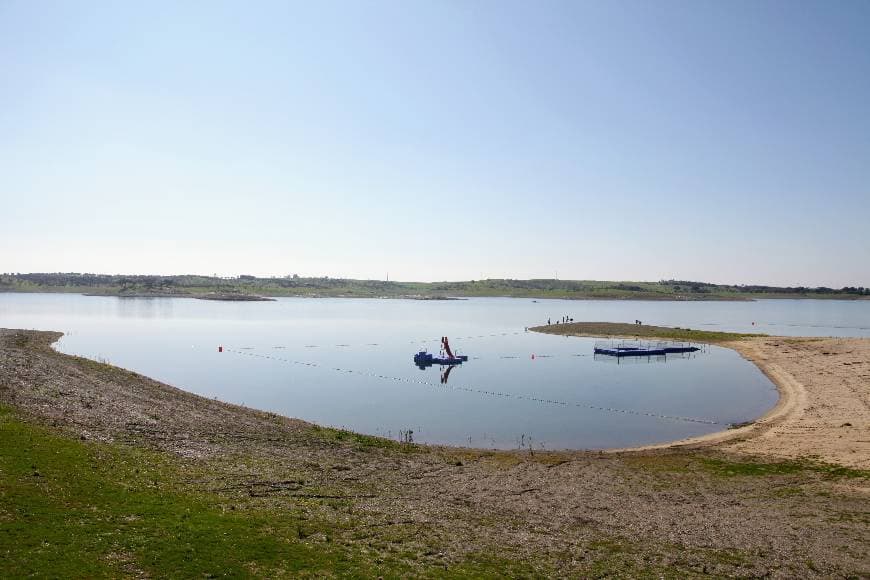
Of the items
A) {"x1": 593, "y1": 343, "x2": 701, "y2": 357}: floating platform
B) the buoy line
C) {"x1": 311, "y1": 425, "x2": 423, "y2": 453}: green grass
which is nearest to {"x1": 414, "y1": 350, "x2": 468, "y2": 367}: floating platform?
the buoy line

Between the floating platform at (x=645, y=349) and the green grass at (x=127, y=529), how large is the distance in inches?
3241

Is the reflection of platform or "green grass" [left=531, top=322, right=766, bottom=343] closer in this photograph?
the reflection of platform

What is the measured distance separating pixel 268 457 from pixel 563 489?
15142 millimetres

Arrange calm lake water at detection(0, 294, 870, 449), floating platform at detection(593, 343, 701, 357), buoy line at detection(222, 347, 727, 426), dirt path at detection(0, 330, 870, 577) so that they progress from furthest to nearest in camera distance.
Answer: floating platform at detection(593, 343, 701, 357) → buoy line at detection(222, 347, 727, 426) → calm lake water at detection(0, 294, 870, 449) → dirt path at detection(0, 330, 870, 577)

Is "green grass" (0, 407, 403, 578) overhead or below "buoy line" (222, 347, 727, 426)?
overhead

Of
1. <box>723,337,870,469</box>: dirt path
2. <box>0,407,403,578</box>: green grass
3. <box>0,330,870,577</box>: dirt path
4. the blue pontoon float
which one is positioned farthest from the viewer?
the blue pontoon float

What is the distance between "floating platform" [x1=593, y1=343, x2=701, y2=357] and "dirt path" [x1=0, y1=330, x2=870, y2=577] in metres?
54.2

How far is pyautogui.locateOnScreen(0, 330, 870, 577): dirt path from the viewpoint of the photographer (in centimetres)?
1919

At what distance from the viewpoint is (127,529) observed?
16.9 metres

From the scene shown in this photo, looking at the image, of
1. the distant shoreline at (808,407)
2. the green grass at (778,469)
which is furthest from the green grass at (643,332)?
the green grass at (778,469)

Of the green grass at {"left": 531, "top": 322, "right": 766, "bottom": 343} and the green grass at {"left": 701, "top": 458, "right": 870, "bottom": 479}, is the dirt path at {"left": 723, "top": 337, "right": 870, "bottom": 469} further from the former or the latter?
the green grass at {"left": 531, "top": 322, "right": 766, "bottom": 343}

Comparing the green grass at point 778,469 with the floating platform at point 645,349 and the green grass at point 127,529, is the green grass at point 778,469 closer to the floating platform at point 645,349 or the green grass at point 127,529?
the green grass at point 127,529

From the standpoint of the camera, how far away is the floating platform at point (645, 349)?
95375 millimetres

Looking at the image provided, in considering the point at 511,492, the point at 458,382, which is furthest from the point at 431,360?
the point at 511,492
